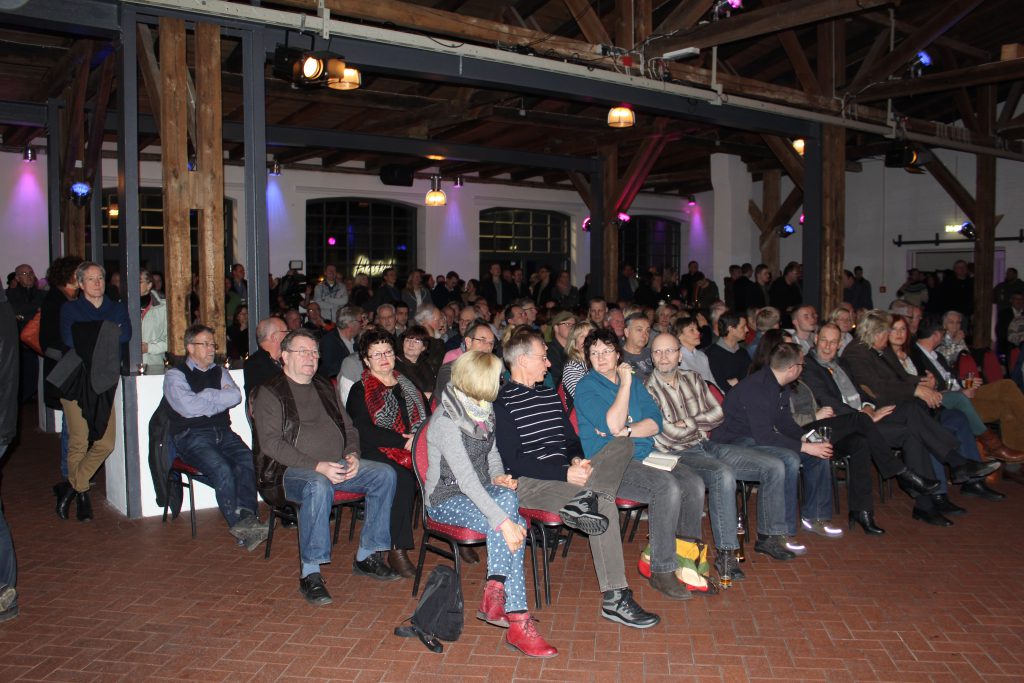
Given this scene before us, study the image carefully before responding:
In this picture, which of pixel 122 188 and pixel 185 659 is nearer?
pixel 185 659

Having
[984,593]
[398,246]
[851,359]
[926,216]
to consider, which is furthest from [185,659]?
[926,216]

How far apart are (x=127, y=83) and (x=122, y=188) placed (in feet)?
2.21

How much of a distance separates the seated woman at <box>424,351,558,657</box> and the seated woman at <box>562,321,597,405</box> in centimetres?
127

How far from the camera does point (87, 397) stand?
215 inches

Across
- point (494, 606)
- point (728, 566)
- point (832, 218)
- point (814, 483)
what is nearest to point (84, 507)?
point (494, 606)

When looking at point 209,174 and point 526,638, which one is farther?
point 209,174

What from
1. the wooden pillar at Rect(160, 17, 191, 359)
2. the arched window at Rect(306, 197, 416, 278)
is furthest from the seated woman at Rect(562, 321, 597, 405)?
the arched window at Rect(306, 197, 416, 278)

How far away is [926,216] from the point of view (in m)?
16.5

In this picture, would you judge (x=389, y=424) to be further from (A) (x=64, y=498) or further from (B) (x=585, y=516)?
(A) (x=64, y=498)

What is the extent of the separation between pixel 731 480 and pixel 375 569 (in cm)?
192

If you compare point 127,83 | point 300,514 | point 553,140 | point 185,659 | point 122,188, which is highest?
point 553,140

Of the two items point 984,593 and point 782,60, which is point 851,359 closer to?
point 984,593

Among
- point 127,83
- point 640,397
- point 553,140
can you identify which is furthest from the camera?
point 553,140

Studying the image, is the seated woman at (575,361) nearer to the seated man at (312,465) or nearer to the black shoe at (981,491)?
the seated man at (312,465)
